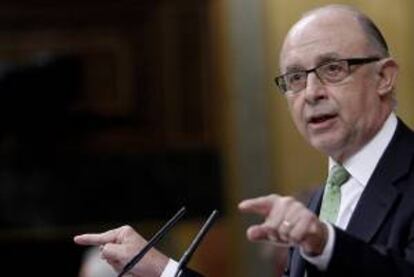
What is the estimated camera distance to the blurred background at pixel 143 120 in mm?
6617

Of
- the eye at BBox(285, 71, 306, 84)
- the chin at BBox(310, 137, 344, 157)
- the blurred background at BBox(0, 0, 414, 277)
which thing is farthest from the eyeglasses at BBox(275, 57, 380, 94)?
the blurred background at BBox(0, 0, 414, 277)

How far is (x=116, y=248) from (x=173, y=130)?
13.2 ft

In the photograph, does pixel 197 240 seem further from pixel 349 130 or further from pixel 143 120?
pixel 143 120

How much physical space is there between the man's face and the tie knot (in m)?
0.03

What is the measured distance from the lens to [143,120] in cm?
673

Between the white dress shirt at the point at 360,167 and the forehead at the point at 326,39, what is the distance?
177 mm

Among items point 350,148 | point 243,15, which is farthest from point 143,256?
point 243,15

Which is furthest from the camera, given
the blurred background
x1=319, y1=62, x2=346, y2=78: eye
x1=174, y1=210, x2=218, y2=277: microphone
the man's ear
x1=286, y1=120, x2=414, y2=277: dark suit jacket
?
the blurred background

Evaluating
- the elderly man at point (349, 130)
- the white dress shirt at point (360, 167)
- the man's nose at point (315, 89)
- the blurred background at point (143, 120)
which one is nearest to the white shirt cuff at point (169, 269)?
the elderly man at point (349, 130)

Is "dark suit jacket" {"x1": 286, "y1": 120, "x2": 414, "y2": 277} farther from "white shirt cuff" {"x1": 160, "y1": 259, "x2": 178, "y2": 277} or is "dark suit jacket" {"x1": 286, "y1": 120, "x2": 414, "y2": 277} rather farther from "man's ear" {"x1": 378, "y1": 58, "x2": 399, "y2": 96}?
"white shirt cuff" {"x1": 160, "y1": 259, "x2": 178, "y2": 277}

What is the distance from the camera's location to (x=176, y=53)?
22.1 feet

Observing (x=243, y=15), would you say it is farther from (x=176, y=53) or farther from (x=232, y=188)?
(x=232, y=188)

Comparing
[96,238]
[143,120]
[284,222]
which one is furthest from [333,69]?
[143,120]

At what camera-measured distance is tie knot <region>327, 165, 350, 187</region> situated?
2715 millimetres
